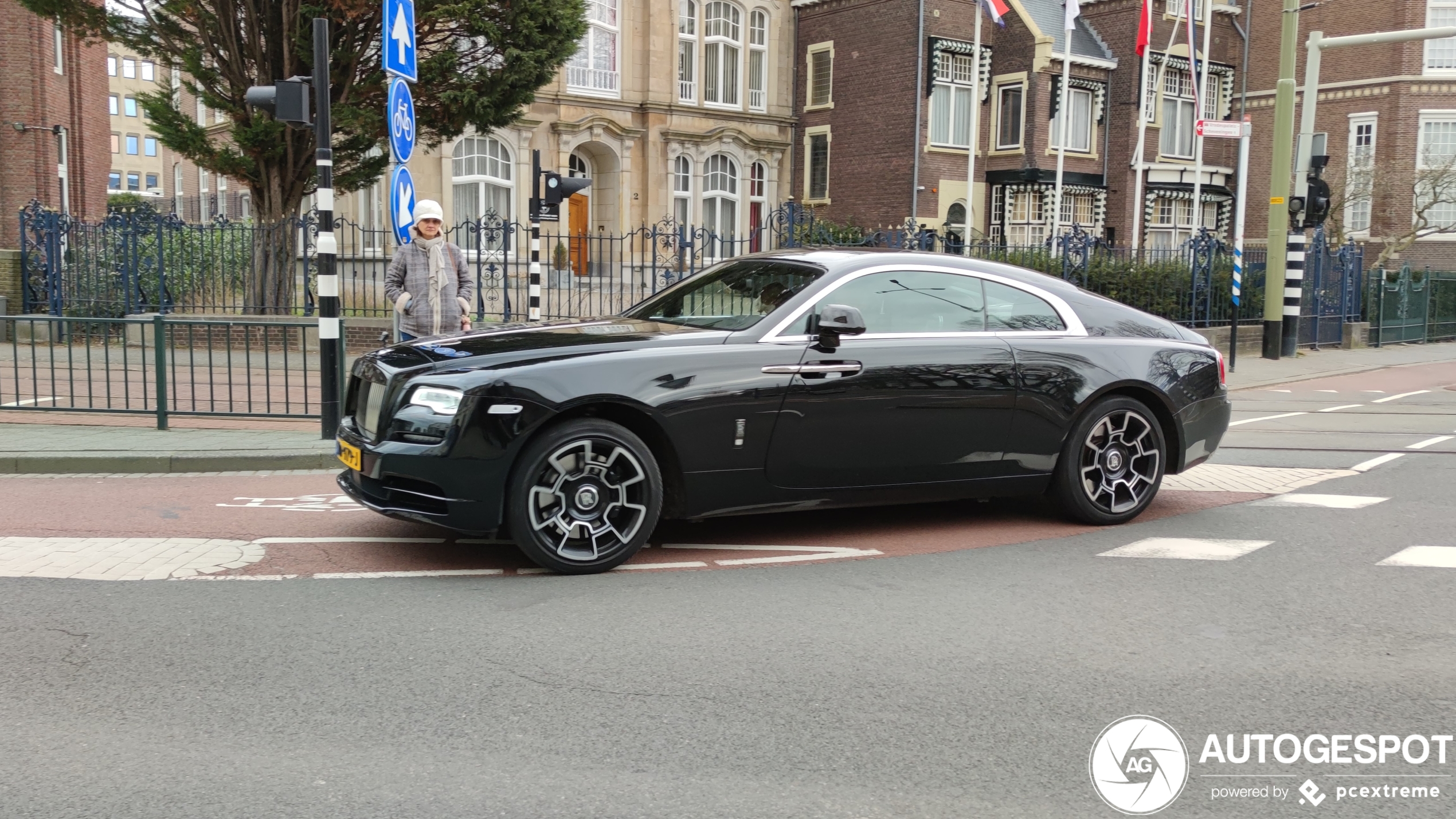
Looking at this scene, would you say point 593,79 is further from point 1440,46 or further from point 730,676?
point 730,676

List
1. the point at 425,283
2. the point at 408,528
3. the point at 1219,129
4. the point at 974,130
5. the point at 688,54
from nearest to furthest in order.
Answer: the point at 408,528
the point at 425,283
the point at 1219,129
the point at 974,130
the point at 688,54

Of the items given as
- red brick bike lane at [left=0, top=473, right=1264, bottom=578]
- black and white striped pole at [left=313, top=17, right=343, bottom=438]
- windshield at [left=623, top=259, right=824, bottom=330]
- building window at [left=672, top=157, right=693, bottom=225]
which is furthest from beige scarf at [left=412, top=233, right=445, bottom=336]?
building window at [left=672, top=157, right=693, bottom=225]

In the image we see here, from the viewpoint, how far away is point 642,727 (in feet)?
13.0

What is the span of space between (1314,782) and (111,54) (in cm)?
8812

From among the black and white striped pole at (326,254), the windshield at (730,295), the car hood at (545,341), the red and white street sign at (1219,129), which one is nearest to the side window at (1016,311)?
the windshield at (730,295)

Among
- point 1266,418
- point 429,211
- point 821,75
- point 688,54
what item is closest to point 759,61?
point 821,75

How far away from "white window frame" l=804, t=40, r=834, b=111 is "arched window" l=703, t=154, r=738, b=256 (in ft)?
10.6

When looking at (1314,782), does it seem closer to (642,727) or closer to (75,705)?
(642,727)

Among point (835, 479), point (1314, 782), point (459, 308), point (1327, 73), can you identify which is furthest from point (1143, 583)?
point (1327, 73)

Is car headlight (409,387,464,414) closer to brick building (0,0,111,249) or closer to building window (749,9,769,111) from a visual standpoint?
brick building (0,0,111,249)

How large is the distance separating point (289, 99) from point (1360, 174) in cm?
3252

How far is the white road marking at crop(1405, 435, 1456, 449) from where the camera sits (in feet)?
35.3

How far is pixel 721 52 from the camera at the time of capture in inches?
1390

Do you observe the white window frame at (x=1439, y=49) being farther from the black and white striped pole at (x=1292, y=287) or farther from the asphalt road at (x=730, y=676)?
the asphalt road at (x=730, y=676)
